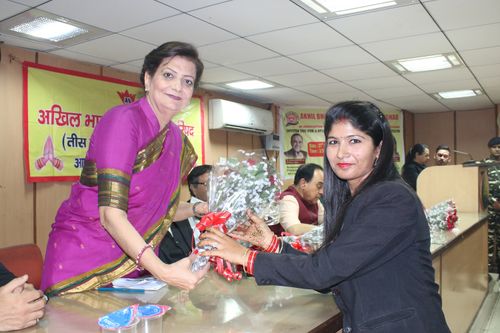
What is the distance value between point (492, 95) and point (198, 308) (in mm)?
6680

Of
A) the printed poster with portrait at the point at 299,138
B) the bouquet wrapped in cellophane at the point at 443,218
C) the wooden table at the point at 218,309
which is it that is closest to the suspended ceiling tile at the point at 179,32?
the bouquet wrapped in cellophane at the point at 443,218

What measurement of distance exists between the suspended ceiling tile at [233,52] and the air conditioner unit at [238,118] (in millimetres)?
1332

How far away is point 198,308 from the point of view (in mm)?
1174

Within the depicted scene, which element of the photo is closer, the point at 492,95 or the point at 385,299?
the point at 385,299

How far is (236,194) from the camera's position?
1.28 metres

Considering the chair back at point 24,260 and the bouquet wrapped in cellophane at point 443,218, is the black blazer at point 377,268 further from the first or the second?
the bouquet wrapped in cellophane at point 443,218

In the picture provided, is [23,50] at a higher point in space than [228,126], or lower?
higher

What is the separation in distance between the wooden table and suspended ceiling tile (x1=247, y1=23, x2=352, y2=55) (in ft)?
8.05

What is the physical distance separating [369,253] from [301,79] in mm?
4214

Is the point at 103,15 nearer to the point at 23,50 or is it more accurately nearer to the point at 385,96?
the point at 23,50

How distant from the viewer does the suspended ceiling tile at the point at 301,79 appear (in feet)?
16.1

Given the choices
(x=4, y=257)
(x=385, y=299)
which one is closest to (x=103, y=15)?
(x=4, y=257)

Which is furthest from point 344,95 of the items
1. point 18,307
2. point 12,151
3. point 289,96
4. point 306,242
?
point 18,307

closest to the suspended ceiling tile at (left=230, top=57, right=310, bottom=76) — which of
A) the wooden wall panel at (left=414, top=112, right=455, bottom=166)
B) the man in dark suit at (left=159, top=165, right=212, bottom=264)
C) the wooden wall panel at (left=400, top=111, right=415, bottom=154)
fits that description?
the man in dark suit at (left=159, top=165, right=212, bottom=264)
